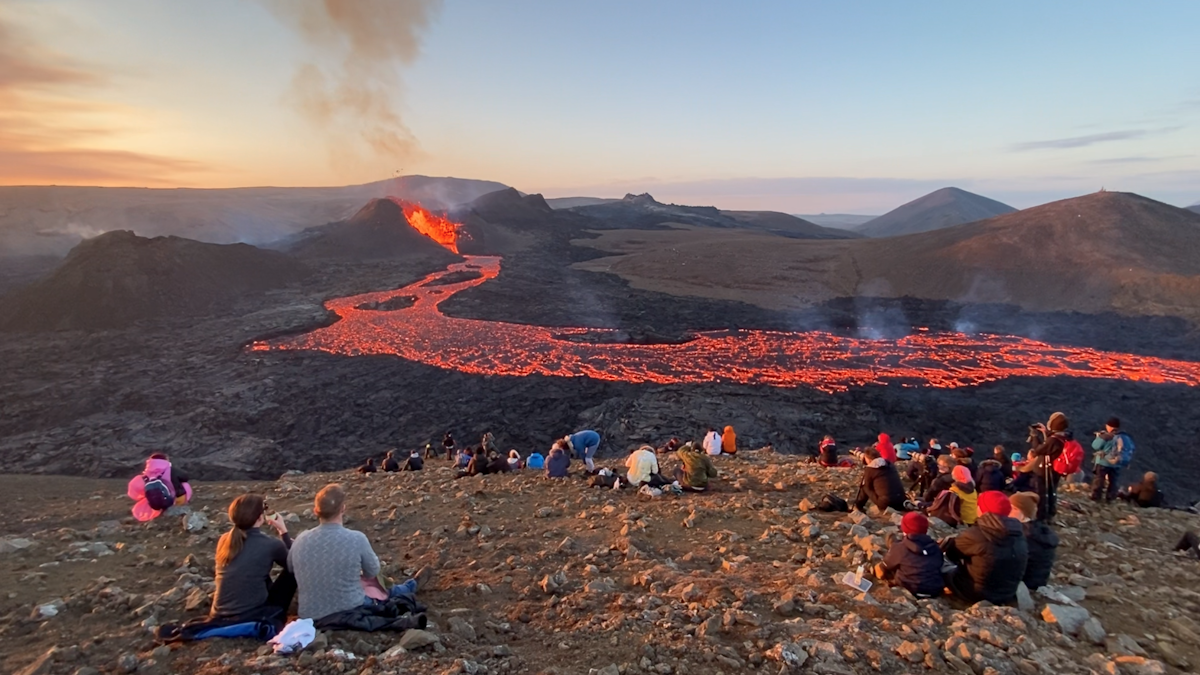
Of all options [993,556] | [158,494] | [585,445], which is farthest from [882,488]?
[158,494]

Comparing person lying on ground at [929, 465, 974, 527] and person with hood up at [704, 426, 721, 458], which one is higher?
person lying on ground at [929, 465, 974, 527]

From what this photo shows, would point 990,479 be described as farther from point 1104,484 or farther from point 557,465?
point 557,465

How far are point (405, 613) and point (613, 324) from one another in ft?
95.8

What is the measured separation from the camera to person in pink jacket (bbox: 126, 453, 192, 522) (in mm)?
8945

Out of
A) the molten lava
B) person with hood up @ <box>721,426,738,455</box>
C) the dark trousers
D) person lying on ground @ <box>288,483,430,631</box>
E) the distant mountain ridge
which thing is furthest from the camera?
the distant mountain ridge

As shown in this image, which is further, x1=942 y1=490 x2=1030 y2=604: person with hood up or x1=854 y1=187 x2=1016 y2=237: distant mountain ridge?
x1=854 y1=187 x2=1016 y2=237: distant mountain ridge

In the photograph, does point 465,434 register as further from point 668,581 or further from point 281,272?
point 281,272

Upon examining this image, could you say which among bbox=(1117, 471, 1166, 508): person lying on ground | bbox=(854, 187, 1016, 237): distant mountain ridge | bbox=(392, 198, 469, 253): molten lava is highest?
bbox=(854, 187, 1016, 237): distant mountain ridge

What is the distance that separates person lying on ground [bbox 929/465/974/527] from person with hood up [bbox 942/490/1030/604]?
2.26m

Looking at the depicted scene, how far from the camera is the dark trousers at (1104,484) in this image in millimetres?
10703

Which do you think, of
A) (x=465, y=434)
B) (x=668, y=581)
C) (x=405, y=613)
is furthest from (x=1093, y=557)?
(x=465, y=434)

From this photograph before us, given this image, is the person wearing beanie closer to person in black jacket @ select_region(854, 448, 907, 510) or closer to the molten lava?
person in black jacket @ select_region(854, 448, 907, 510)

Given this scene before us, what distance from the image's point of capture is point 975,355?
29156 millimetres

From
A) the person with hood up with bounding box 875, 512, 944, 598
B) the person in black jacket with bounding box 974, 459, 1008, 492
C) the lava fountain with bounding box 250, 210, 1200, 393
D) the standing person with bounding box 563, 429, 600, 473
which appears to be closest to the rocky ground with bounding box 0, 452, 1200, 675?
the person with hood up with bounding box 875, 512, 944, 598
